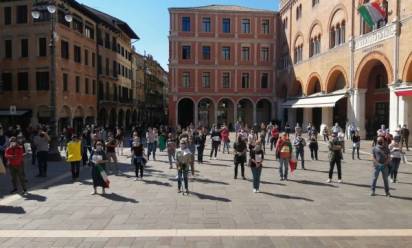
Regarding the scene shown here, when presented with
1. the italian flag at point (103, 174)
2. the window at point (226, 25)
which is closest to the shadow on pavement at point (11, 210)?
the italian flag at point (103, 174)

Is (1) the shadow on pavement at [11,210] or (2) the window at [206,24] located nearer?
(1) the shadow on pavement at [11,210]

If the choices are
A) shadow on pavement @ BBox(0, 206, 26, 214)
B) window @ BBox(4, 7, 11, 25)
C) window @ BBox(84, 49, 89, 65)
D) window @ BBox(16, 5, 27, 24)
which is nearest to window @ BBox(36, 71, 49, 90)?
window @ BBox(16, 5, 27, 24)

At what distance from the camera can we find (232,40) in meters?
49.5

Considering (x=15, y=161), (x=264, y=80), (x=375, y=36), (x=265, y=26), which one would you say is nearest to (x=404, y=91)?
(x=375, y=36)

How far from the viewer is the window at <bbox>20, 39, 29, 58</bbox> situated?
32.8 meters

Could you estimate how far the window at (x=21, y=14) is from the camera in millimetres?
32531

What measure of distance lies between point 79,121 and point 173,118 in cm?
1396

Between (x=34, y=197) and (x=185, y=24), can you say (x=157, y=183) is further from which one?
(x=185, y=24)

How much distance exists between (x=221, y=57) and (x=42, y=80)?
76.4ft

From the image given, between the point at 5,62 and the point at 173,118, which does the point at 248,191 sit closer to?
the point at 5,62

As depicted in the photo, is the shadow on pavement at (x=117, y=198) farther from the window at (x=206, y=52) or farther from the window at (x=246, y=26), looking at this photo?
the window at (x=246, y=26)

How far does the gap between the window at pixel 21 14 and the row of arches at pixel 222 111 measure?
2173cm

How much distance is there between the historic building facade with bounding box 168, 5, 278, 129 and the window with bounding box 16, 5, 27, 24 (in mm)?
19204

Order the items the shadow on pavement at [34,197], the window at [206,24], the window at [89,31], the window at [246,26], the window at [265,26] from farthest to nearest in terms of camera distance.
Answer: the window at [265,26] → the window at [246,26] → the window at [206,24] → the window at [89,31] → the shadow on pavement at [34,197]
